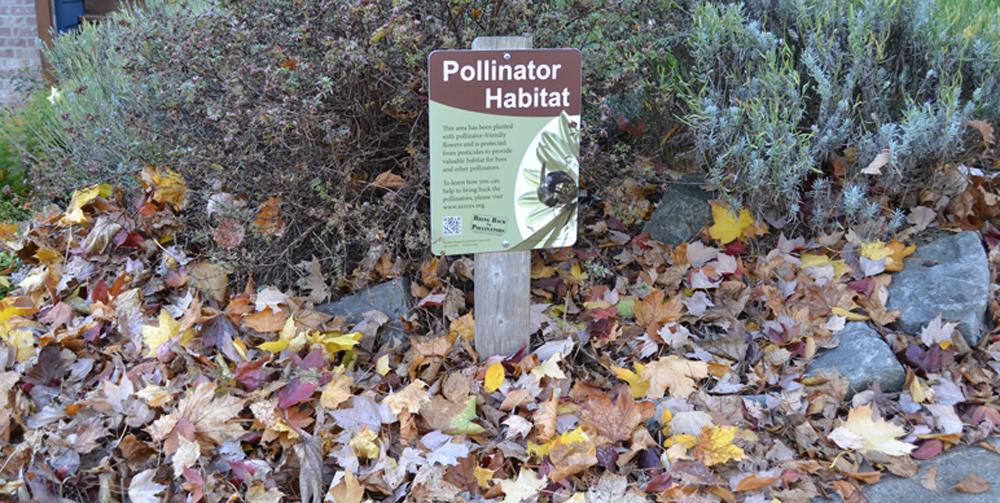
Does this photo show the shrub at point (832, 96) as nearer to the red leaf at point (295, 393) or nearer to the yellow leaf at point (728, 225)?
the yellow leaf at point (728, 225)

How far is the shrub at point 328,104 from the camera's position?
3.39 meters

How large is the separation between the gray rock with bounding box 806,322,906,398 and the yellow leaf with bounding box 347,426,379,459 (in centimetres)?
160

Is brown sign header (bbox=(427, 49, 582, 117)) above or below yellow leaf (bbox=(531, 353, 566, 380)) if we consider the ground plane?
above

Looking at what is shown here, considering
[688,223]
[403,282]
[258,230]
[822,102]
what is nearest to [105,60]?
[258,230]

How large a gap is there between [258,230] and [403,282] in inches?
24.0

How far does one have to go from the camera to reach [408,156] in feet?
12.5

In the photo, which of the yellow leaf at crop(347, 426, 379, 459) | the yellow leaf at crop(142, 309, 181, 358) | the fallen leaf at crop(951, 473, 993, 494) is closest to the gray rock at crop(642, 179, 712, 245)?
the fallen leaf at crop(951, 473, 993, 494)

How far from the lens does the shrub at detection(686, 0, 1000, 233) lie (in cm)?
377

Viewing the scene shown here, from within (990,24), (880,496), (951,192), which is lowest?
(880,496)

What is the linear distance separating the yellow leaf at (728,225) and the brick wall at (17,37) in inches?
302

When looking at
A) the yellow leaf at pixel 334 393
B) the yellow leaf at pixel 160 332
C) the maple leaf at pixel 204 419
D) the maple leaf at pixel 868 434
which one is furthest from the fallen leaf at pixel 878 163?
the yellow leaf at pixel 160 332

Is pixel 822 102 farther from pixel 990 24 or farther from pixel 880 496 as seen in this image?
pixel 880 496

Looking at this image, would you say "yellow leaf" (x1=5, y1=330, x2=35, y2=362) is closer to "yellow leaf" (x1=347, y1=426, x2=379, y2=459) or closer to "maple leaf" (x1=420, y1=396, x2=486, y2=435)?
"yellow leaf" (x1=347, y1=426, x2=379, y2=459)

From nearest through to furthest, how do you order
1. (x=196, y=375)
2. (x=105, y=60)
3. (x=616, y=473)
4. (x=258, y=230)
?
(x=616, y=473)
(x=196, y=375)
(x=258, y=230)
(x=105, y=60)
